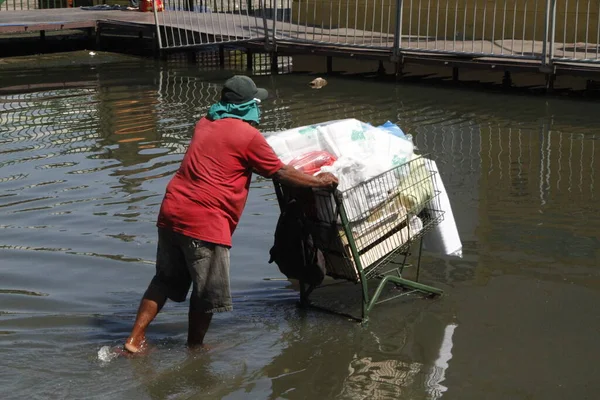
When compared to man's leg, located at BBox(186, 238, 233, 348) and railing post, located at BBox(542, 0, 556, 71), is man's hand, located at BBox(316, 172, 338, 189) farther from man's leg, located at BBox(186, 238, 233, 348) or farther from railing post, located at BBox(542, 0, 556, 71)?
railing post, located at BBox(542, 0, 556, 71)

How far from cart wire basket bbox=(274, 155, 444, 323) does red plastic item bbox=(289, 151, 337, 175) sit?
13cm

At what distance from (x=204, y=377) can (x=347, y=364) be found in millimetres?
836

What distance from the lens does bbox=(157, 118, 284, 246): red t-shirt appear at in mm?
5270

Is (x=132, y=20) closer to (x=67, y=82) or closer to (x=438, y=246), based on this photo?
(x=67, y=82)

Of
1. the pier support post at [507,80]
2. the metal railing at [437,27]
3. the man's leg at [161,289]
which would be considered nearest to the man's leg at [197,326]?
the man's leg at [161,289]

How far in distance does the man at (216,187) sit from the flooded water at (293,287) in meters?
0.62

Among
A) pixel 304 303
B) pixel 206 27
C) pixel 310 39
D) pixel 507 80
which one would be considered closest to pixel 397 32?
pixel 507 80

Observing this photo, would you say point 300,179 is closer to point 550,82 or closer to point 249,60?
point 550,82

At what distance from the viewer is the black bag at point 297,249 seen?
18.9 ft

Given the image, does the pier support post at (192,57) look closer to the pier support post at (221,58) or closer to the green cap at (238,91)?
the pier support post at (221,58)

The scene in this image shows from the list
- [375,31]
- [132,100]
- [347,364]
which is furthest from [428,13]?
[347,364]

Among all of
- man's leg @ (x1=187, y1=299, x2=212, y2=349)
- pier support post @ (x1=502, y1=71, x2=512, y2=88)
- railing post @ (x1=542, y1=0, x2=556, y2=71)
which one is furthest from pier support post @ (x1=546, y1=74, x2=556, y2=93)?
man's leg @ (x1=187, y1=299, x2=212, y2=349)

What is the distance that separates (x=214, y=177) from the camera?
5293 millimetres

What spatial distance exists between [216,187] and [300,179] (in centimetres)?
48
